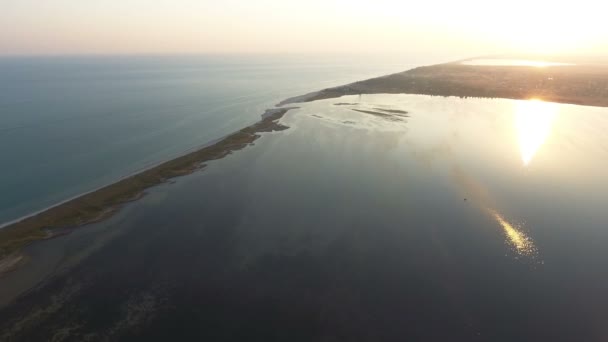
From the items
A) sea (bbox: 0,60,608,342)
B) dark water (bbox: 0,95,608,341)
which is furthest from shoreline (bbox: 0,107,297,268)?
dark water (bbox: 0,95,608,341)

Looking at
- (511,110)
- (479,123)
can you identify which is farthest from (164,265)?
(511,110)

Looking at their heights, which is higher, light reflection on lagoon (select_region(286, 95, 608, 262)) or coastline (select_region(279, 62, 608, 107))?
coastline (select_region(279, 62, 608, 107))

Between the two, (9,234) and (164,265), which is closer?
(164,265)

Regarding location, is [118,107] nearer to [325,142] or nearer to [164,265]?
[325,142]

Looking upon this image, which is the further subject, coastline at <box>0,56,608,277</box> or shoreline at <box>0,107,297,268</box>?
coastline at <box>0,56,608,277</box>

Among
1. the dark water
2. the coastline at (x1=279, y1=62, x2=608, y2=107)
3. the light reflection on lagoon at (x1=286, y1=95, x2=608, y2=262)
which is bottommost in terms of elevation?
the dark water

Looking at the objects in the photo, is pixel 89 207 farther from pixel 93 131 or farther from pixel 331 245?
pixel 93 131

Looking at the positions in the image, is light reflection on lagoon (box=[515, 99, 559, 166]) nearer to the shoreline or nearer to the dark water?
the dark water
